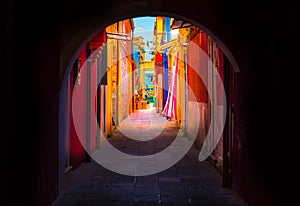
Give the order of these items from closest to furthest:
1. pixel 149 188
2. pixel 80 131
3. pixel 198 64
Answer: pixel 149 188 < pixel 80 131 < pixel 198 64

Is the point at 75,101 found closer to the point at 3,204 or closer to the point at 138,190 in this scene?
the point at 138,190

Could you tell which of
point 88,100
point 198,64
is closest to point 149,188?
point 88,100

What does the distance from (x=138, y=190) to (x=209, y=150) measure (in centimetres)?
268

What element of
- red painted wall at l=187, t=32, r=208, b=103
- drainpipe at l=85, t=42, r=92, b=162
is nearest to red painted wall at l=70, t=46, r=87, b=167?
drainpipe at l=85, t=42, r=92, b=162

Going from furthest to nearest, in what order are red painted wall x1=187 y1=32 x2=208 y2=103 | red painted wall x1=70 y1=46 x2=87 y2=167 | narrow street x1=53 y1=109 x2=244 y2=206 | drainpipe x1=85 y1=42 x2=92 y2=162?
red painted wall x1=187 y1=32 x2=208 y2=103 < drainpipe x1=85 y1=42 x2=92 y2=162 < red painted wall x1=70 y1=46 x2=87 y2=167 < narrow street x1=53 y1=109 x2=244 y2=206

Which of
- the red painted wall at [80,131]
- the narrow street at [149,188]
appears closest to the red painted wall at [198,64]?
the narrow street at [149,188]

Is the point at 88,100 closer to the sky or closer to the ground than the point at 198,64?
closer to the ground

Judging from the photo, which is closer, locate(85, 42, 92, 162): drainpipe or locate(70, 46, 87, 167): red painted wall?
locate(70, 46, 87, 167): red painted wall

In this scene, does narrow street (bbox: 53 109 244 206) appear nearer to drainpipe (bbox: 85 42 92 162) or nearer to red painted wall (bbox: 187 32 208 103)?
drainpipe (bbox: 85 42 92 162)

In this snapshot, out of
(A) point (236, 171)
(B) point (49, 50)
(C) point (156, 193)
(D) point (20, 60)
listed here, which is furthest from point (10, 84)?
(A) point (236, 171)

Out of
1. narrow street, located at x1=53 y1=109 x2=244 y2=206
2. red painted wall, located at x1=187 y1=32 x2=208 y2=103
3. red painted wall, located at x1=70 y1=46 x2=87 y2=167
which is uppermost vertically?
red painted wall, located at x1=187 y1=32 x2=208 y2=103

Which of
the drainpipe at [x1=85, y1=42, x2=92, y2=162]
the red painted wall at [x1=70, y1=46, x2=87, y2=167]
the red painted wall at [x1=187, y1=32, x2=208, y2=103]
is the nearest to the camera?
the red painted wall at [x1=70, y1=46, x2=87, y2=167]

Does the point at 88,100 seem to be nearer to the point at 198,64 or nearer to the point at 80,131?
the point at 80,131

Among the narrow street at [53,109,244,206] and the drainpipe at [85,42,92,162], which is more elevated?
the drainpipe at [85,42,92,162]
